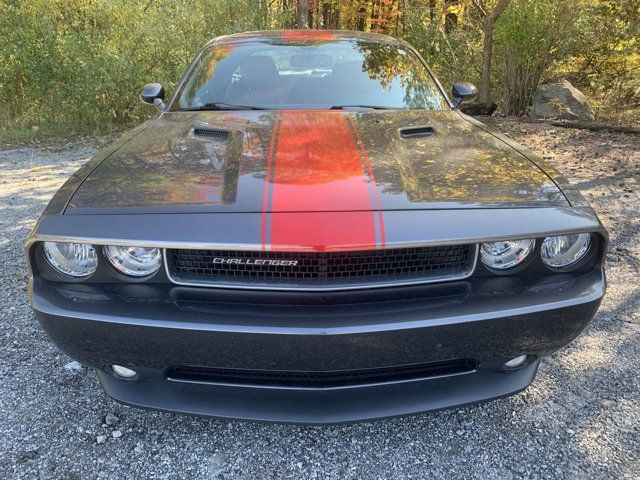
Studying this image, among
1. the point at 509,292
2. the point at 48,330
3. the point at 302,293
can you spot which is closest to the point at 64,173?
the point at 48,330

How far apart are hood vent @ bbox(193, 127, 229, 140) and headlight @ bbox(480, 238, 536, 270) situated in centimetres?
121

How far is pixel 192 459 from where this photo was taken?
5.90 ft

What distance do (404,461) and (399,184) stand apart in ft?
3.25

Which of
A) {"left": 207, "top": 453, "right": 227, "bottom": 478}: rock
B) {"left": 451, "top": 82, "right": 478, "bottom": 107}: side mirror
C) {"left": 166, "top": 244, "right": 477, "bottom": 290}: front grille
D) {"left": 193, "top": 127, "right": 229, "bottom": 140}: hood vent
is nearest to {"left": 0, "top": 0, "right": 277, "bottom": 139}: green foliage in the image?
{"left": 451, "top": 82, "right": 478, "bottom": 107}: side mirror

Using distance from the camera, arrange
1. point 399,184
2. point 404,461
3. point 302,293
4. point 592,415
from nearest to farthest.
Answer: point 302,293
point 399,184
point 404,461
point 592,415

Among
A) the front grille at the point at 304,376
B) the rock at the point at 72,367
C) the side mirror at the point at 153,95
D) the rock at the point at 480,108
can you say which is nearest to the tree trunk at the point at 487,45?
the rock at the point at 480,108

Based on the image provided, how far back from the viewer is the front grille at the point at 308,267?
154 centimetres

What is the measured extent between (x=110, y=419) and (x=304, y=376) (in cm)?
87

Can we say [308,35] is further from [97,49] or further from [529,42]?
[529,42]

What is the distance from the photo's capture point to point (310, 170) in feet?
5.74

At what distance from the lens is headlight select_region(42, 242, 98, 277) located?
1596 mm

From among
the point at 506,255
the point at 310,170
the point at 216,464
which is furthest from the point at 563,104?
the point at 216,464

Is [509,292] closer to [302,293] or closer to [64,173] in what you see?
[302,293]

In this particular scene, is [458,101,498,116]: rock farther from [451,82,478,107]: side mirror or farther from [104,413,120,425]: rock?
[104,413,120,425]: rock
